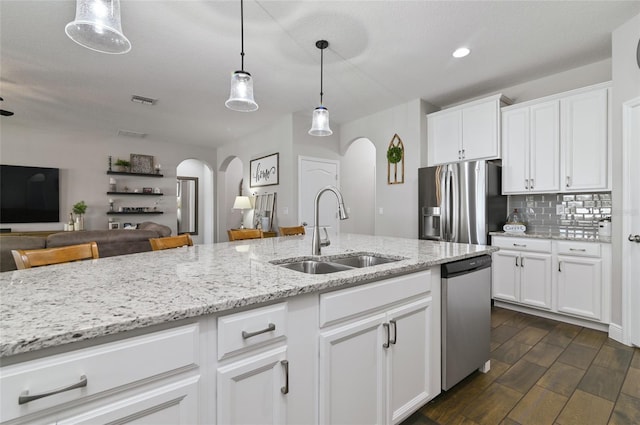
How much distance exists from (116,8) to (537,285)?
13.3 feet

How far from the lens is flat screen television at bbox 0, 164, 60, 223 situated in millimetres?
5219

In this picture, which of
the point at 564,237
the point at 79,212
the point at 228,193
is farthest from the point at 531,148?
the point at 79,212

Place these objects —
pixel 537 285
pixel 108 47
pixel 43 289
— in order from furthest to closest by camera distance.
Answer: pixel 537 285, pixel 108 47, pixel 43 289

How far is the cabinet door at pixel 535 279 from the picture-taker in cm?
309

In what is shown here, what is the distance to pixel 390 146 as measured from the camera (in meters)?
4.60

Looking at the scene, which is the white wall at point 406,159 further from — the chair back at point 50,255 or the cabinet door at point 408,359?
the chair back at point 50,255

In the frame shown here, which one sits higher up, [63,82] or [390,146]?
[63,82]

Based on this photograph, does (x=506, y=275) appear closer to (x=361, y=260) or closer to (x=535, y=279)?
(x=535, y=279)

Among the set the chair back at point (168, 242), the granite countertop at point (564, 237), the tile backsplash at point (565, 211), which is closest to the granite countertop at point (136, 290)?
the chair back at point (168, 242)

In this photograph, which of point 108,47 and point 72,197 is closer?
point 108,47

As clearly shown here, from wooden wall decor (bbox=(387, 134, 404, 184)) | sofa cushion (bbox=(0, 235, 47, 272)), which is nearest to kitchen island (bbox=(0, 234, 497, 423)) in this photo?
sofa cushion (bbox=(0, 235, 47, 272))

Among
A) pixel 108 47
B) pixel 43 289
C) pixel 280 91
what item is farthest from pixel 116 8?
pixel 280 91

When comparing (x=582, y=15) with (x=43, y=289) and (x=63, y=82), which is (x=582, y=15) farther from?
(x=63, y=82)

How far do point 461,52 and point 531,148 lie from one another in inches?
53.2
